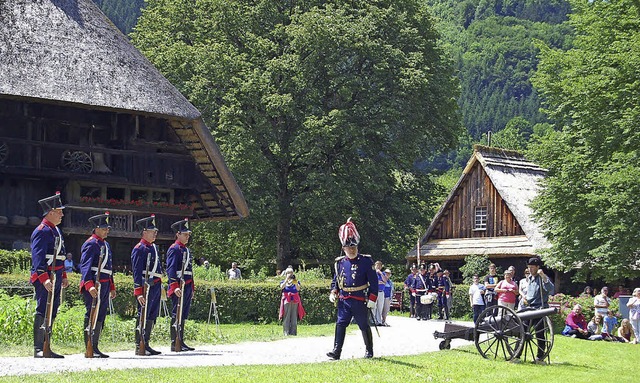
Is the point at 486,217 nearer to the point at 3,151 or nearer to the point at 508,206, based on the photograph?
the point at 508,206

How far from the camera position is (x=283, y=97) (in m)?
43.8

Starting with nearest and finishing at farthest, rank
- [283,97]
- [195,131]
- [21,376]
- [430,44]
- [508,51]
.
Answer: [21,376] → [195,131] → [283,97] → [430,44] → [508,51]

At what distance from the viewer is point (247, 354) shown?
1852 centimetres

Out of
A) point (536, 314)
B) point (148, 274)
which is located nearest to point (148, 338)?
point (148, 274)

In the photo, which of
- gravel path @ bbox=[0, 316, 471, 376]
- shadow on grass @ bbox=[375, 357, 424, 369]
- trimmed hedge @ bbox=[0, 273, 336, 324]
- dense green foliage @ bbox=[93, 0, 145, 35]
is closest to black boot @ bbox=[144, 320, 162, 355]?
gravel path @ bbox=[0, 316, 471, 376]

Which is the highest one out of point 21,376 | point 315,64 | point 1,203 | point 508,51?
point 508,51

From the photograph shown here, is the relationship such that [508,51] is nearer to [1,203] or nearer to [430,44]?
[430,44]

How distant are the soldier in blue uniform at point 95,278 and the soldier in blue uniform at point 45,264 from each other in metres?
0.47

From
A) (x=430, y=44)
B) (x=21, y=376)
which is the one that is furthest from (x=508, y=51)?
(x=21, y=376)

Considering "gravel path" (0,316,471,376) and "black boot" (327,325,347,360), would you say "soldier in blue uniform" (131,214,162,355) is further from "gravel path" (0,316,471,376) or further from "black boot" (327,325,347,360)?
"black boot" (327,325,347,360)

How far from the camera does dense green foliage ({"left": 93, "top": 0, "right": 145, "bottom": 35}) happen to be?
118750mm

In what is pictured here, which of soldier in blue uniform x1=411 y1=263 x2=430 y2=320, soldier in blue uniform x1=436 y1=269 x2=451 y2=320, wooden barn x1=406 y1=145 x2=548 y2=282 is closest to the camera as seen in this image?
soldier in blue uniform x1=411 y1=263 x2=430 y2=320

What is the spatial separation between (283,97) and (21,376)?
3164 cm

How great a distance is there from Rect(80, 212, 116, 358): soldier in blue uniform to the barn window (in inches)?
1356
